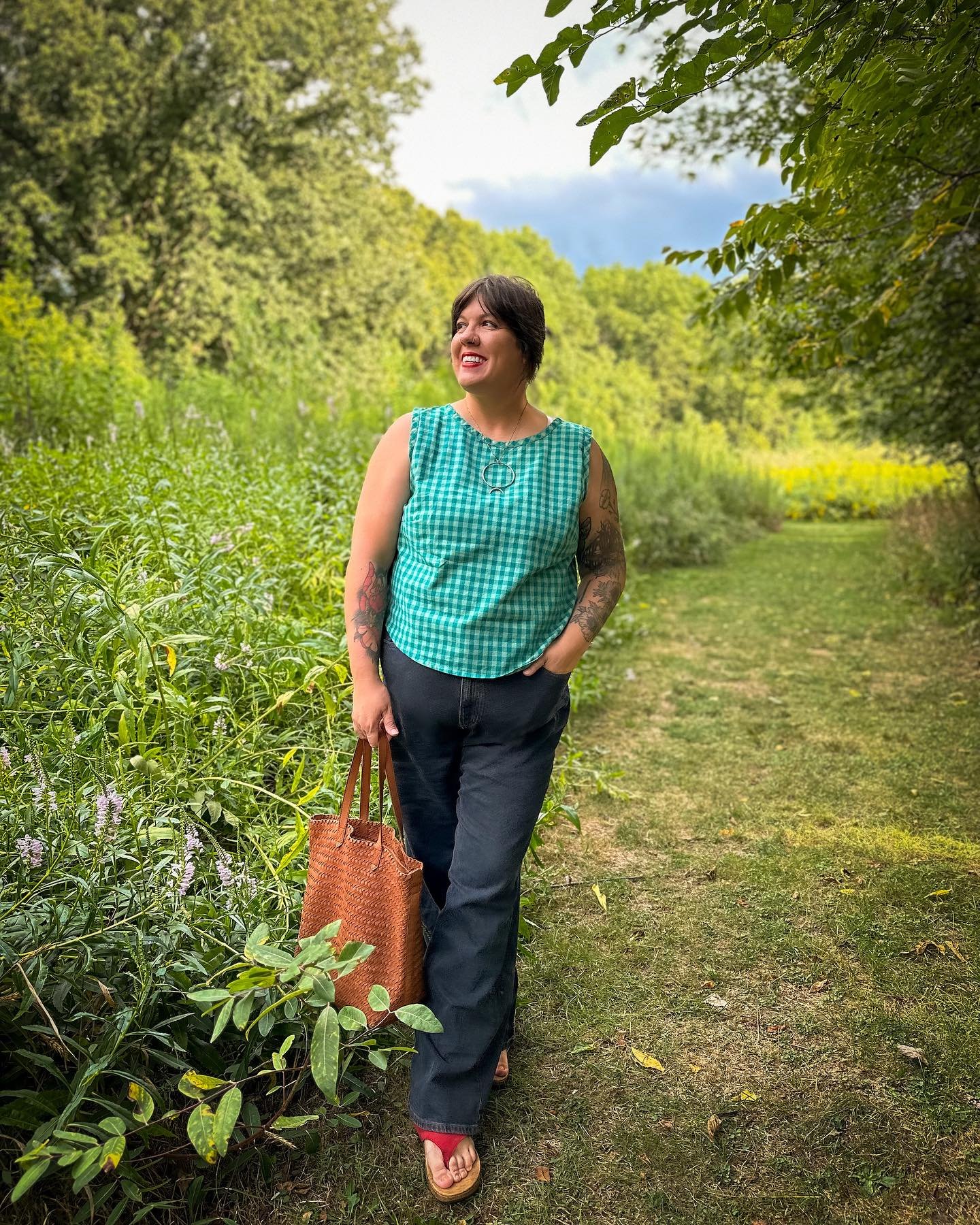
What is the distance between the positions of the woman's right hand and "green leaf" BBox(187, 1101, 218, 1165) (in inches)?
29.1

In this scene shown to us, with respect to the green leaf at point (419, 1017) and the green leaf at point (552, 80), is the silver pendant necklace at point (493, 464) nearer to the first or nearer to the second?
the green leaf at point (552, 80)

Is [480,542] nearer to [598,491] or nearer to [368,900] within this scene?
[598,491]

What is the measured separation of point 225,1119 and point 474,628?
0.99m

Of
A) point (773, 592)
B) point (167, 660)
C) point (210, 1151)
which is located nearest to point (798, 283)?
point (167, 660)

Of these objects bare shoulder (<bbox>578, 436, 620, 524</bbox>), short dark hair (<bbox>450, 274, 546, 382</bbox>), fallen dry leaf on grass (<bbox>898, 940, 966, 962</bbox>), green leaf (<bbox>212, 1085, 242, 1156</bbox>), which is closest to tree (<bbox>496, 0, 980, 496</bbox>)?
short dark hair (<bbox>450, 274, 546, 382</bbox>)

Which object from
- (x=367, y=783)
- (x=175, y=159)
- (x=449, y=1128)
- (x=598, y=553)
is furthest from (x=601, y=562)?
(x=175, y=159)

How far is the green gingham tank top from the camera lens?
1839 millimetres

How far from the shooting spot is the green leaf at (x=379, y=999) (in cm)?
164

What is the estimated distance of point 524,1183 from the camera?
1.95 metres

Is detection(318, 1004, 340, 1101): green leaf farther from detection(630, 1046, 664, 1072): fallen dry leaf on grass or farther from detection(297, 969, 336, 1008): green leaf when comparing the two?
detection(630, 1046, 664, 1072): fallen dry leaf on grass

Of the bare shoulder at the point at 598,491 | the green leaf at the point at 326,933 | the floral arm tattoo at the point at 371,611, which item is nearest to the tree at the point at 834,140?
the bare shoulder at the point at 598,491

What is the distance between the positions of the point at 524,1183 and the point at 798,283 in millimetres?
4324

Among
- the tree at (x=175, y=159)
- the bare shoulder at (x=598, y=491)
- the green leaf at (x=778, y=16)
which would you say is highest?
the tree at (x=175, y=159)

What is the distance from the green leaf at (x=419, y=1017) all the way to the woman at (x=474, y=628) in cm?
25
